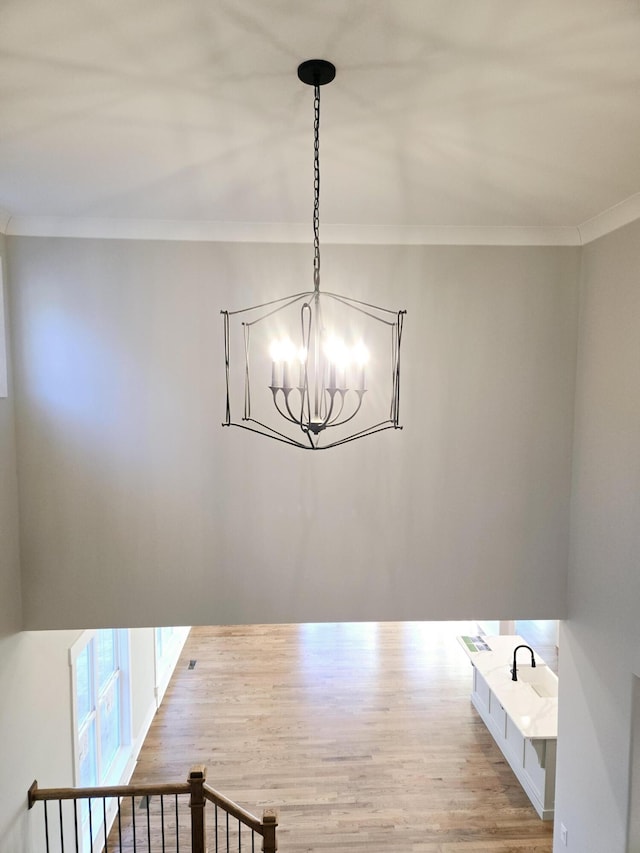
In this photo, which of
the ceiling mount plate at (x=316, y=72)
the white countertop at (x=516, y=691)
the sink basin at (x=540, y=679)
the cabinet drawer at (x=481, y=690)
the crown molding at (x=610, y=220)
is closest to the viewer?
the ceiling mount plate at (x=316, y=72)

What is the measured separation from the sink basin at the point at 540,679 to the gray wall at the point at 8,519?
497 cm

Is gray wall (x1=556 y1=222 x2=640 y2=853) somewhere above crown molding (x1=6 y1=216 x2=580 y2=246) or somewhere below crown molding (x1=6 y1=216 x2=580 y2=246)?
below

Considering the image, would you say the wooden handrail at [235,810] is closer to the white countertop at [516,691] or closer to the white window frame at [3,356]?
the white countertop at [516,691]

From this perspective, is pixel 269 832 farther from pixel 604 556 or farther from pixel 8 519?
pixel 604 556

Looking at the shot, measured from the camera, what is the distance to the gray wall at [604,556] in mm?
3021

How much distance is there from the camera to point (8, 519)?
11.0 feet

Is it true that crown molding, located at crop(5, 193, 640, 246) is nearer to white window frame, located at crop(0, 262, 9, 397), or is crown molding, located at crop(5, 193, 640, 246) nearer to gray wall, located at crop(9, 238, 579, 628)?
gray wall, located at crop(9, 238, 579, 628)

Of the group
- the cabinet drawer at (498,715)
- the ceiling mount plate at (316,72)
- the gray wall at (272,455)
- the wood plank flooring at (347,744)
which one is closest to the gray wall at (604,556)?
the gray wall at (272,455)

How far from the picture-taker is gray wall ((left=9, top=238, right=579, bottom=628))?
3.52m

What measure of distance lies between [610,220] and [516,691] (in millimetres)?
4627

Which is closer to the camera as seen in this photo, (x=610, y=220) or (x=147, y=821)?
(x=610, y=220)

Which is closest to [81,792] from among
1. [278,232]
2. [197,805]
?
[197,805]

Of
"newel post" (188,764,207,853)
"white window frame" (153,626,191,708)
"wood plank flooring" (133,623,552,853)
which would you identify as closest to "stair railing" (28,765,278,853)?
"newel post" (188,764,207,853)

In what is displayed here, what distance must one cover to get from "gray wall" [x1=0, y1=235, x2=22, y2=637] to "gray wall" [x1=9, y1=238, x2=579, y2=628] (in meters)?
0.07
